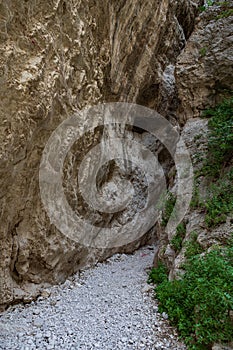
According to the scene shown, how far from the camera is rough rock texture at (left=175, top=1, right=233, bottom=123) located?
7.12 meters

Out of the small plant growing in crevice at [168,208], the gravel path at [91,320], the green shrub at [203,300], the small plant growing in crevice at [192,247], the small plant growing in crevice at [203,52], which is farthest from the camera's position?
the small plant growing in crevice at [203,52]

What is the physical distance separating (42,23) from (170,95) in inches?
251

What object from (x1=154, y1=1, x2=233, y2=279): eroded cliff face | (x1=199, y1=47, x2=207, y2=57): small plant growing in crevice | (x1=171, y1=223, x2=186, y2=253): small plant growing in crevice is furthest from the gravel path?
(x1=199, y1=47, x2=207, y2=57): small plant growing in crevice

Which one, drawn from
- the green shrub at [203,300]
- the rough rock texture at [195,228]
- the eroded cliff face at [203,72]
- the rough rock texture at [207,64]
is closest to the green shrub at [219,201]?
the rough rock texture at [195,228]

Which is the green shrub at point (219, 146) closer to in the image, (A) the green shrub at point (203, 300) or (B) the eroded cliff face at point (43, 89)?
(A) the green shrub at point (203, 300)

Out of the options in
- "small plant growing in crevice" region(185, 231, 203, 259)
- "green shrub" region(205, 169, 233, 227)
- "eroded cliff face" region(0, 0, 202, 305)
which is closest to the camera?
"eroded cliff face" region(0, 0, 202, 305)

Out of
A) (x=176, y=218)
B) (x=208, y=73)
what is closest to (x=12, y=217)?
(x=176, y=218)

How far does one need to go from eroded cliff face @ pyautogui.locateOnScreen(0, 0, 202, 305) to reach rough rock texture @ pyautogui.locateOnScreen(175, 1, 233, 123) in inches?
60.6

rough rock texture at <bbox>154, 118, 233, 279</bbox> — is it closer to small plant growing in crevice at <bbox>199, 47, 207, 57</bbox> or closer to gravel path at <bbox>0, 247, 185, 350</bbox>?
gravel path at <bbox>0, 247, 185, 350</bbox>

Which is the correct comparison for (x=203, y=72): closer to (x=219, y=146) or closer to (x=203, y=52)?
(x=203, y=52)

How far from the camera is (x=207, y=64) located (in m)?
7.31

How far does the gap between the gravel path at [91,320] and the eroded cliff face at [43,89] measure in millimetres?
441

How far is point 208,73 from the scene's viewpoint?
7.24m

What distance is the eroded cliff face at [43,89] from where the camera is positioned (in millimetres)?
3666
